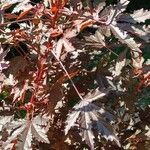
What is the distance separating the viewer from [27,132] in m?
1.81

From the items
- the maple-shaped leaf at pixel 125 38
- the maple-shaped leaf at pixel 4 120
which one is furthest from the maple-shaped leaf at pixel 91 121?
the maple-shaped leaf at pixel 4 120

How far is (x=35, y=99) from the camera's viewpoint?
1.96 metres

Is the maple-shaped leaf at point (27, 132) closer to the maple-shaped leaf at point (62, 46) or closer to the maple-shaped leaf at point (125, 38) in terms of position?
the maple-shaped leaf at point (62, 46)

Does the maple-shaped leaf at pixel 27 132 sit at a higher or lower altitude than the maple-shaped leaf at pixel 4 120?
higher

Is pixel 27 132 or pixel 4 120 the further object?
pixel 4 120

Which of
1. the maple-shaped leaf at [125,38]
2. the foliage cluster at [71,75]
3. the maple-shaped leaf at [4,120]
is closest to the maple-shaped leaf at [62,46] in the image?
the foliage cluster at [71,75]

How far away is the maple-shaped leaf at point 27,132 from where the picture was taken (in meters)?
1.76

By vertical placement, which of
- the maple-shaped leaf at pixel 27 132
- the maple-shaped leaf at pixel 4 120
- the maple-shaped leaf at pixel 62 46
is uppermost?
the maple-shaped leaf at pixel 62 46

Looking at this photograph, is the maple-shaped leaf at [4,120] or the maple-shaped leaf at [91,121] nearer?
the maple-shaped leaf at [91,121]

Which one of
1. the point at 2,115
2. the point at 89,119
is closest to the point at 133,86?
the point at 89,119

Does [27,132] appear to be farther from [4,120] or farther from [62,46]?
[62,46]

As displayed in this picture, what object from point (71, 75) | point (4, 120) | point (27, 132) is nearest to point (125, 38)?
point (71, 75)

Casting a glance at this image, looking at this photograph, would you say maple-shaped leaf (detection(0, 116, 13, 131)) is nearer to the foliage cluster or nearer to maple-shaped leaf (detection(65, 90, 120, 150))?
the foliage cluster

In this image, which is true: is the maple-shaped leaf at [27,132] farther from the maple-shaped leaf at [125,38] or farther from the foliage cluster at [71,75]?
the maple-shaped leaf at [125,38]
